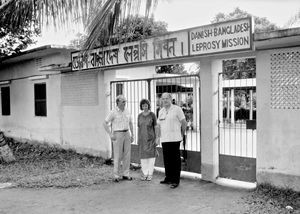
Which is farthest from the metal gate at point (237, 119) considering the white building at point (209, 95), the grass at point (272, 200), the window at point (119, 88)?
the window at point (119, 88)

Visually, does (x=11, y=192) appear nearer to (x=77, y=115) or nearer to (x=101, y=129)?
(x=101, y=129)

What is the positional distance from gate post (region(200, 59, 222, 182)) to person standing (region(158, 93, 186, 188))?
1.82 ft

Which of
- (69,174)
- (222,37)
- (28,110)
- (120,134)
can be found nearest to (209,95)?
(222,37)

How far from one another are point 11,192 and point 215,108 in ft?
12.7

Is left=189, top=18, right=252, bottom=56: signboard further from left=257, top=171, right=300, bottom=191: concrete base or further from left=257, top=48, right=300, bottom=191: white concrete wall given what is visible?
left=257, top=171, right=300, bottom=191: concrete base

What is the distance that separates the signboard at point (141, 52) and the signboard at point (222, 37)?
253 mm

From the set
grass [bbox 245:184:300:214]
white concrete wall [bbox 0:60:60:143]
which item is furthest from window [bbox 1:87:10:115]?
grass [bbox 245:184:300:214]

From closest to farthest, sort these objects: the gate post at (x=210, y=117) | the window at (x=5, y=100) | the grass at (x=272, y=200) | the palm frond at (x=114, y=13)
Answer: the palm frond at (x=114, y=13) → the grass at (x=272, y=200) → the gate post at (x=210, y=117) → the window at (x=5, y=100)

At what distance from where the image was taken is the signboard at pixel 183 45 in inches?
231

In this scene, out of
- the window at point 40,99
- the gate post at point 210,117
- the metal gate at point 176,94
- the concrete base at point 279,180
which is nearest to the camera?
the concrete base at point 279,180

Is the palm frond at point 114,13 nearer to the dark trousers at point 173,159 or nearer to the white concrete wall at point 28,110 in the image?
the dark trousers at point 173,159

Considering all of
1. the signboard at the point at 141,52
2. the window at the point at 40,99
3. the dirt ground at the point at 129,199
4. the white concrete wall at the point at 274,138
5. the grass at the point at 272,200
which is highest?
the signboard at the point at 141,52

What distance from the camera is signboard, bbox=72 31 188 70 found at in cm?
681

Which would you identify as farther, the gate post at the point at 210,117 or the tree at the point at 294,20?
the gate post at the point at 210,117
